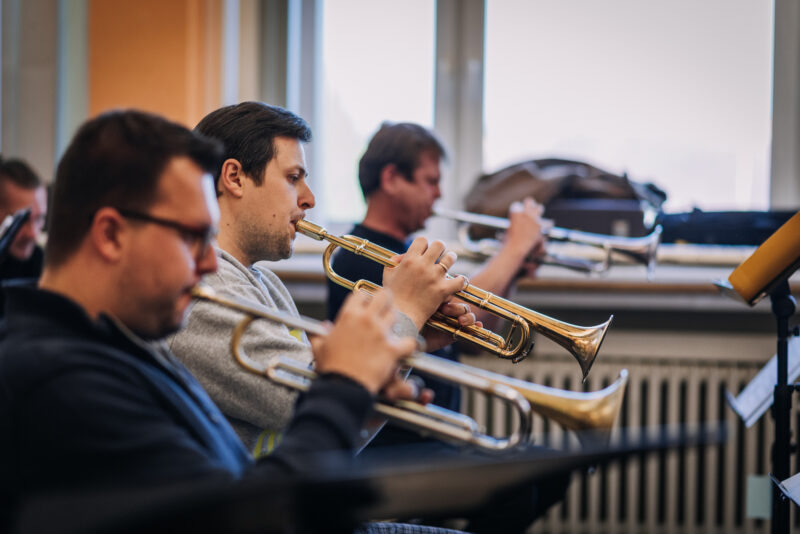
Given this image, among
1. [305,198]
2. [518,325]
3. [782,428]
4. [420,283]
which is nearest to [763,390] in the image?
[782,428]

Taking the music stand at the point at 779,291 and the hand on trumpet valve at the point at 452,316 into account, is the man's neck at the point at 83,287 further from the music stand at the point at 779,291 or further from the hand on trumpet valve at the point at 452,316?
the music stand at the point at 779,291

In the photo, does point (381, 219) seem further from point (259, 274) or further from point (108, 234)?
point (108, 234)

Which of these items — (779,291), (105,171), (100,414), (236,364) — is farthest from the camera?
(779,291)

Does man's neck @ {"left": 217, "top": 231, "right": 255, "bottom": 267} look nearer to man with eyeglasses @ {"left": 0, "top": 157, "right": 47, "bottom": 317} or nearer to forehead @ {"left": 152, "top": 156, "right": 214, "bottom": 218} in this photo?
forehead @ {"left": 152, "top": 156, "right": 214, "bottom": 218}

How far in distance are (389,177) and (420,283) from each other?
1.16m

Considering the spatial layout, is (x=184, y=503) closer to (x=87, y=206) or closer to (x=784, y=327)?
(x=87, y=206)

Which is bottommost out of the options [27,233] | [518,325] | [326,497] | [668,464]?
[668,464]

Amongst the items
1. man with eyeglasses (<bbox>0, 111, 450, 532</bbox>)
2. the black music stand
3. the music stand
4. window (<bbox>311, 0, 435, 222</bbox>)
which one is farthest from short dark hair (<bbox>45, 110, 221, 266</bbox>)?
window (<bbox>311, 0, 435, 222</bbox>)

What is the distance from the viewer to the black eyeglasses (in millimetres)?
912

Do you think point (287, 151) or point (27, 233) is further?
point (27, 233)

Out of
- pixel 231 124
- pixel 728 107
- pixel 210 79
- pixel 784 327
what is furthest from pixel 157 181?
pixel 728 107

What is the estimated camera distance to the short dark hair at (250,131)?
5.00 feet

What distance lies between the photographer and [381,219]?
2.57 m

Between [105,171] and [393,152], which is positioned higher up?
[393,152]
